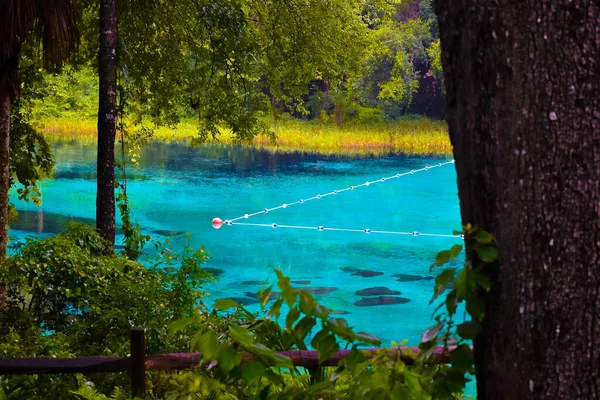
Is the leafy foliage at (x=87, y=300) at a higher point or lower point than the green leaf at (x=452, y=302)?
lower

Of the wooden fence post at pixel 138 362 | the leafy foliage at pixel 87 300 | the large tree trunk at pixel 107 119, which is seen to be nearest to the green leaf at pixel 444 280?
the wooden fence post at pixel 138 362

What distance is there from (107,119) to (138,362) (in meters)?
4.88

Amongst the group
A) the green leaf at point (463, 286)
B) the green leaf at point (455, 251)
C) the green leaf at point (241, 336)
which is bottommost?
the green leaf at point (241, 336)

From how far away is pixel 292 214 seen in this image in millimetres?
18469

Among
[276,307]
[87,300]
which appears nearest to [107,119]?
[87,300]

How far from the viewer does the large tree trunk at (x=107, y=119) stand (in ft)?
25.7

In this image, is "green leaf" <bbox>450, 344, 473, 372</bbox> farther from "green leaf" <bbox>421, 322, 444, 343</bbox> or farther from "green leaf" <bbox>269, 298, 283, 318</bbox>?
"green leaf" <bbox>269, 298, 283, 318</bbox>

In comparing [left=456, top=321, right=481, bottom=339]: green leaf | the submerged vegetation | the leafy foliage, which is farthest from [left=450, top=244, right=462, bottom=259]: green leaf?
the leafy foliage

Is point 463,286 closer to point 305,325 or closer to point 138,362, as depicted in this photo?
point 305,325

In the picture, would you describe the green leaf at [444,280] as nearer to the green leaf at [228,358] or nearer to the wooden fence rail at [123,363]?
the green leaf at [228,358]

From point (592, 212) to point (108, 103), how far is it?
667 centimetres

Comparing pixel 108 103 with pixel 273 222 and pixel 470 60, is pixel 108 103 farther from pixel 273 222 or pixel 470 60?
pixel 273 222

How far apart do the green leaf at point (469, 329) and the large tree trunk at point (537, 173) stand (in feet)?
0.12

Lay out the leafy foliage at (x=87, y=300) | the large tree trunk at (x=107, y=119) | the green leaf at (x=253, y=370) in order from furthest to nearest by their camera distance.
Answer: the large tree trunk at (x=107, y=119) < the leafy foliage at (x=87, y=300) < the green leaf at (x=253, y=370)
